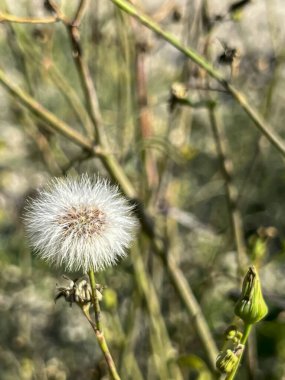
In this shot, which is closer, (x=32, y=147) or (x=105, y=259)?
(x=105, y=259)

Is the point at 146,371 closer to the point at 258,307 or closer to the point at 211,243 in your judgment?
the point at 211,243

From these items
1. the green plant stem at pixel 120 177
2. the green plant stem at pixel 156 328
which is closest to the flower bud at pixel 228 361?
the green plant stem at pixel 120 177

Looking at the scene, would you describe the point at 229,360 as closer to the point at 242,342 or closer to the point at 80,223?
the point at 242,342

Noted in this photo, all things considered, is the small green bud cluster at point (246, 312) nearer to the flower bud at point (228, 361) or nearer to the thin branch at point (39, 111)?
the flower bud at point (228, 361)

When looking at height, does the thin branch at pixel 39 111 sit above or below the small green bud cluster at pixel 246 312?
above

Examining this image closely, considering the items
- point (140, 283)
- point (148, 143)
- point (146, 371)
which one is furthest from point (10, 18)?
point (146, 371)

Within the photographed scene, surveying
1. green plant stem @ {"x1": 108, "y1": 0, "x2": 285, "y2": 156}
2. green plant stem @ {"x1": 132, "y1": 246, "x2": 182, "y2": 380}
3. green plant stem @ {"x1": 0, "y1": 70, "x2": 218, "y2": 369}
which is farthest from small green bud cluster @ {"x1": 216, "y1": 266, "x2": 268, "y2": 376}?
green plant stem @ {"x1": 132, "y1": 246, "x2": 182, "y2": 380}

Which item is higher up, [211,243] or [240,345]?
[211,243]

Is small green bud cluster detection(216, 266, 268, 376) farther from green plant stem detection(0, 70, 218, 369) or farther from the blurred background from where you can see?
green plant stem detection(0, 70, 218, 369)
